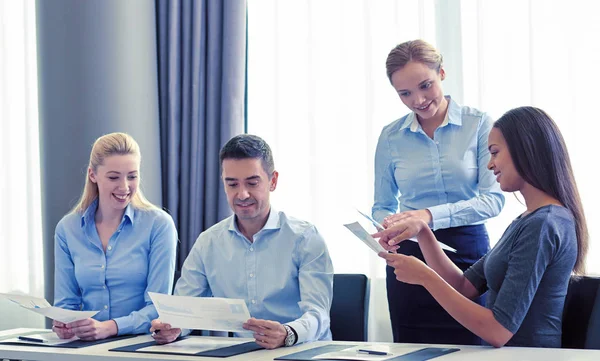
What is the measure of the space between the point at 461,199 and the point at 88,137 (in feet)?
6.64

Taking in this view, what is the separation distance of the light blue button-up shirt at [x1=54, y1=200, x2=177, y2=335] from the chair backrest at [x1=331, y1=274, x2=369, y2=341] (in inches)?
25.5

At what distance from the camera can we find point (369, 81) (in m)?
3.90

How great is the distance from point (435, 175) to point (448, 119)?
0.71ft

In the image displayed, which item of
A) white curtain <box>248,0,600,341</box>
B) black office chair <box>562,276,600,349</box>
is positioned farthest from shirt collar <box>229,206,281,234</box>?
white curtain <box>248,0,600,341</box>

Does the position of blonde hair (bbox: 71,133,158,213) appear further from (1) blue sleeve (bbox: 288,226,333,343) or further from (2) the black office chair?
(2) the black office chair

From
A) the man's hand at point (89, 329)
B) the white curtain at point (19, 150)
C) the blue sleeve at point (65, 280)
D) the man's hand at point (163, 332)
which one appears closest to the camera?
the man's hand at point (163, 332)

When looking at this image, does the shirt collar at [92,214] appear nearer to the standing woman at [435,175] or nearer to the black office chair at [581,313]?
the standing woman at [435,175]

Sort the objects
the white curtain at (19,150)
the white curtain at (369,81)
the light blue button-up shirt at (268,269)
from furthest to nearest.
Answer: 1. the white curtain at (19,150)
2. the white curtain at (369,81)
3. the light blue button-up shirt at (268,269)

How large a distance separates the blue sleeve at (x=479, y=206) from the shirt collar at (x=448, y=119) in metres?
0.10

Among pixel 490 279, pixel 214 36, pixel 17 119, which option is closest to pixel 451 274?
pixel 490 279

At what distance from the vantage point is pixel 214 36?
4.18 m

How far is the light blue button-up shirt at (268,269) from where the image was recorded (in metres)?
2.64

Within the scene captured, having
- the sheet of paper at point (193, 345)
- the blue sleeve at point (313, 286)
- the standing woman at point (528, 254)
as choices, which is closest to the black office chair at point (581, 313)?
the standing woman at point (528, 254)

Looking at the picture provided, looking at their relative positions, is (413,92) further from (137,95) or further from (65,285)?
(137,95)
